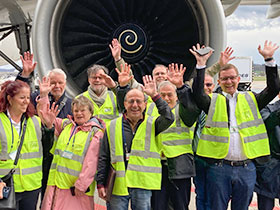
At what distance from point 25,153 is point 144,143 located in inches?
25.5

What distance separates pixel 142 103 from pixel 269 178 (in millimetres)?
955

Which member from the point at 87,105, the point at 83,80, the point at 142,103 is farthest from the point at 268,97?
the point at 83,80

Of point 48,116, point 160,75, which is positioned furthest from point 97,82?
point 48,116

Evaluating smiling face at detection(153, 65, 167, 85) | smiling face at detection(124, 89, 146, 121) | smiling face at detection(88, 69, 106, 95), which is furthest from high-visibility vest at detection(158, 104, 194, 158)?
smiling face at detection(88, 69, 106, 95)

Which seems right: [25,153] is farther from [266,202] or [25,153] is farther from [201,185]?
[266,202]

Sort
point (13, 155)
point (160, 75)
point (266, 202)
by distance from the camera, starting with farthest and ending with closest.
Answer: point (160, 75) → point (266, 202) → point (13, 155)

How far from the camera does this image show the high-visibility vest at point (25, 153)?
1766 millimetres

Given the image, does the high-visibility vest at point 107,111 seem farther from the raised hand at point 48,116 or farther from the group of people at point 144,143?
the raised hand at point 48,116

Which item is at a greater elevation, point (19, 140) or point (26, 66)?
point (26, 66)

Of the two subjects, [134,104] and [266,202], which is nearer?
[134,104]

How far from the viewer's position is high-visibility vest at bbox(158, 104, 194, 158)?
6.93 ft

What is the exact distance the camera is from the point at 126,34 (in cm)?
325

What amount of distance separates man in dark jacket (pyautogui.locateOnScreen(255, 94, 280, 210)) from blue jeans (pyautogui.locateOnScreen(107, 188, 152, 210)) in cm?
74

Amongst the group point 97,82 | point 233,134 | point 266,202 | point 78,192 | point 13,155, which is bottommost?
point 266,202
